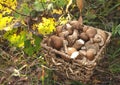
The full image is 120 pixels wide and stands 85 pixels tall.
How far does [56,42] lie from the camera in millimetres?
1930

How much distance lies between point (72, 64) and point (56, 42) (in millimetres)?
187

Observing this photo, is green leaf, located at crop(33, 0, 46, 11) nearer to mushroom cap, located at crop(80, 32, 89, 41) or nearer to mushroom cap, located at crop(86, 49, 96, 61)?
Answer: mushroom cap, located at crop(80, 32, 89, 41)

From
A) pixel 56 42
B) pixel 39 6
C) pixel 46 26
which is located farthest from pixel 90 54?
pixel 39 6

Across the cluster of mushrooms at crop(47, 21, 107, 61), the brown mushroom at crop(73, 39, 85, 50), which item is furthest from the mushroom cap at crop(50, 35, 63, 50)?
the brown mushroom at crop(73, 39, 85, 50)

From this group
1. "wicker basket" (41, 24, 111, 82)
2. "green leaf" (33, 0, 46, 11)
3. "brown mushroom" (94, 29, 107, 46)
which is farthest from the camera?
"green leaf" (33, 0, 46, 11)

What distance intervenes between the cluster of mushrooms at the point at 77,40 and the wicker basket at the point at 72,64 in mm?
35

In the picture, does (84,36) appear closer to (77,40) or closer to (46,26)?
(77,40)

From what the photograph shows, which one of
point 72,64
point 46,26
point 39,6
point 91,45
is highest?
point 39,6

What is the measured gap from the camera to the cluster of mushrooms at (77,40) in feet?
6.28

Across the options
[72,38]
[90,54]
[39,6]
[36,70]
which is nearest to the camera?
[90,54]

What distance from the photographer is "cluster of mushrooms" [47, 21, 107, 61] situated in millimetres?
1914

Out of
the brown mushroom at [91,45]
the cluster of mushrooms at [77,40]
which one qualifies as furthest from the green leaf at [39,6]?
the brown mushroom at [91,45]

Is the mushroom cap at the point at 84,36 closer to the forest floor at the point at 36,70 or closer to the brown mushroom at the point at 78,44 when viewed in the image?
the brown mushroom at the point at 78,44

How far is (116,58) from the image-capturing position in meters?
2.30
